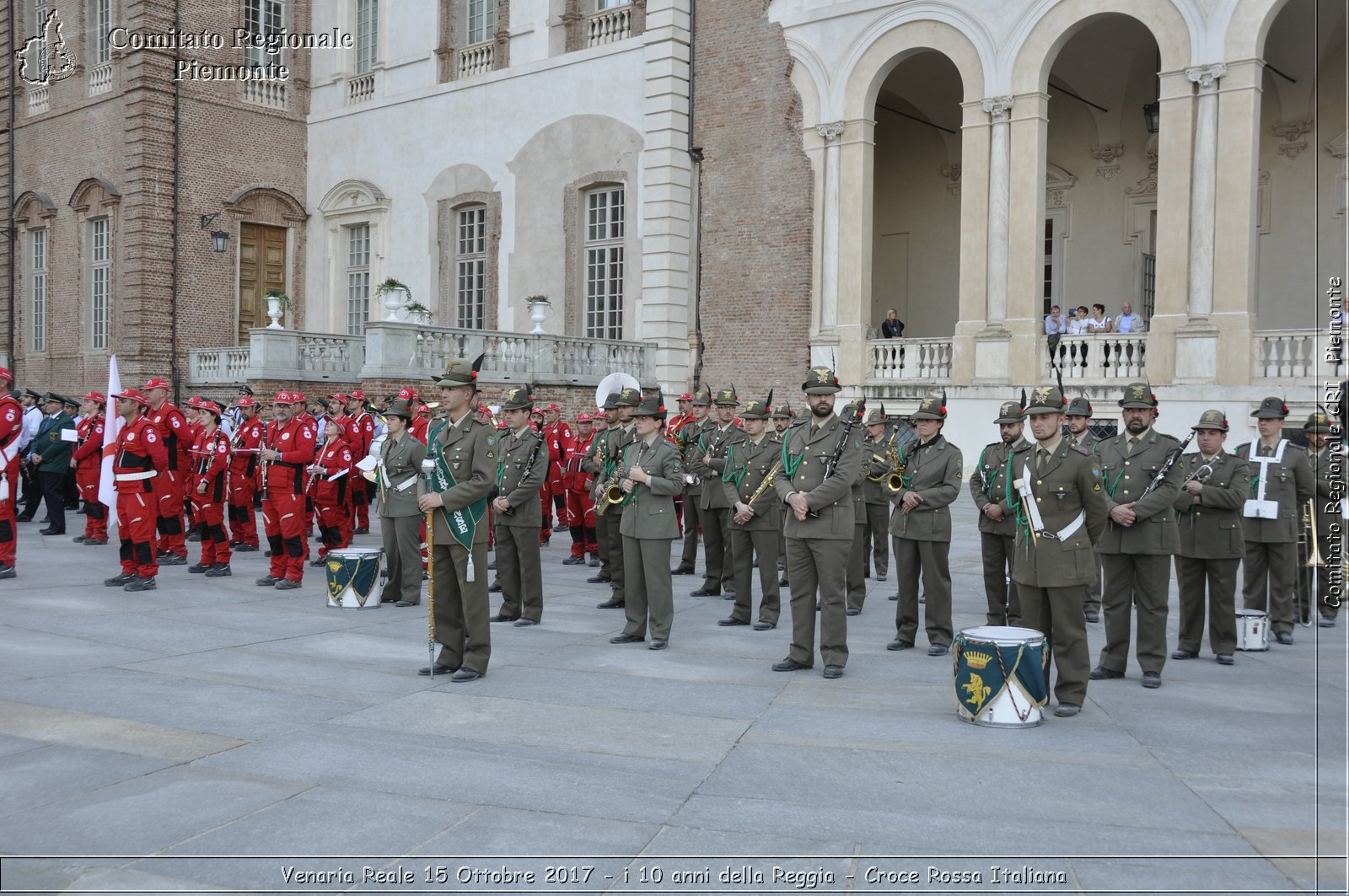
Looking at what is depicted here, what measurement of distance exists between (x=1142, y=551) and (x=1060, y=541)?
51.8 inches

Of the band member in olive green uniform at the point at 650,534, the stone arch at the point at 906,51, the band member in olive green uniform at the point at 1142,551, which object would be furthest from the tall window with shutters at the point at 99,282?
the band member in olive green uniform at the point at 1142,551

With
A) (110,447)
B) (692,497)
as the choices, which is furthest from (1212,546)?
(110,447)

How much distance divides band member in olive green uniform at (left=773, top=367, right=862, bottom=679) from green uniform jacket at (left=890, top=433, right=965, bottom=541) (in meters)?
1.29

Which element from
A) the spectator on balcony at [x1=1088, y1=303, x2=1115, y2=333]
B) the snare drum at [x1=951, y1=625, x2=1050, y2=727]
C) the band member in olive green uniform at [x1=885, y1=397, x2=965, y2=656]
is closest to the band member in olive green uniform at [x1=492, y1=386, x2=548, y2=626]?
the band member in olive green uniform at [x1=885, y1=397, x2=965, y2=656]

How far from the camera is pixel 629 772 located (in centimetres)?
604

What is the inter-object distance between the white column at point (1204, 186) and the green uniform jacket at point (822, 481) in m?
12.3

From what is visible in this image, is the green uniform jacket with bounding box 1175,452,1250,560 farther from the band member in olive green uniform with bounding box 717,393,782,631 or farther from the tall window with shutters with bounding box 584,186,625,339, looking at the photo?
the tall window with shutters with bounding box 584,186,625,339

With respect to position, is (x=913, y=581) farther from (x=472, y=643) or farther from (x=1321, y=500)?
(x=1321, y=500)

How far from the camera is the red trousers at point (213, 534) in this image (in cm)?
1284

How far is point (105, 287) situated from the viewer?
3139 centimetres

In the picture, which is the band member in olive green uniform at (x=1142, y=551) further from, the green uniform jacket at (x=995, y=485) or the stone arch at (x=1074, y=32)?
the stone arch at (x=1074, y=32)

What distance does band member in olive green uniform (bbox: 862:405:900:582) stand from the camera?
1225 centimetres

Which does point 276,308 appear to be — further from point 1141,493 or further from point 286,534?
point 1141,493

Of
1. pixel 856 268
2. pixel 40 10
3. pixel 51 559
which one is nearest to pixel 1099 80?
pixel 856 268
